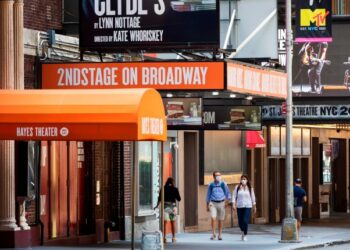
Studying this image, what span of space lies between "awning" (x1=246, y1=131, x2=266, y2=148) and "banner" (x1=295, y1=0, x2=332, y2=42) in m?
7.97

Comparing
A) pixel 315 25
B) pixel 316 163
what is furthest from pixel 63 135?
pixel 316 163

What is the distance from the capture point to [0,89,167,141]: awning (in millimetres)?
20797

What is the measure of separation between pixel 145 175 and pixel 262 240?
3.86 meters

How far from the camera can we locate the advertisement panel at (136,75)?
26.1 metres

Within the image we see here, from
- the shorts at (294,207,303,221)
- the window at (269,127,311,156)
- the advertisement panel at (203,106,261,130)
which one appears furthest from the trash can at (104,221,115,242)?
the window at (269,127,311,156)

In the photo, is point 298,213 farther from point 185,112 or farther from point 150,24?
point 150,24

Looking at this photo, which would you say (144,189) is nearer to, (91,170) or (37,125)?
(91,170)

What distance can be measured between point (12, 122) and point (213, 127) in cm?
986

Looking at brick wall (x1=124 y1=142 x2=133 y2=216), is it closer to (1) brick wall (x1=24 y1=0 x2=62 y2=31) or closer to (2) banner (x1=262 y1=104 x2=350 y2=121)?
(1) brick wall (x1=24 y1=0 x2=62 y2=31)

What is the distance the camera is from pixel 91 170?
2938cm

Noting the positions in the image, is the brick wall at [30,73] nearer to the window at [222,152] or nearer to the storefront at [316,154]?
the window at [222,152]

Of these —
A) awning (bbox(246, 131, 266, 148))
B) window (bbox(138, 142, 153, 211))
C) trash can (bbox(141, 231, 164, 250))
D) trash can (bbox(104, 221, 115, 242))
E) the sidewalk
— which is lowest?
the sidewalk

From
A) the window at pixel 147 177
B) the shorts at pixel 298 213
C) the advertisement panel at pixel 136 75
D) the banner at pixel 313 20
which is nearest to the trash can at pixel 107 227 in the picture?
the window at pixel 147 177

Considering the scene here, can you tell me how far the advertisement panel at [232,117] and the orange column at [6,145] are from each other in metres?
7.20
